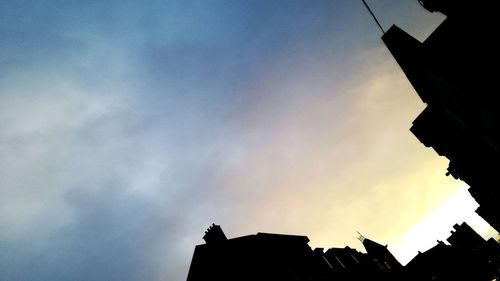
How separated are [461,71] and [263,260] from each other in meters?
15.8

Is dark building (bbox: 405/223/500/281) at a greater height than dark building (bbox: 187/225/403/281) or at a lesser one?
lesser

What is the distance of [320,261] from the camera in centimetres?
2277

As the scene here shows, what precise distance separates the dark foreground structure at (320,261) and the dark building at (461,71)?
42.1 ft

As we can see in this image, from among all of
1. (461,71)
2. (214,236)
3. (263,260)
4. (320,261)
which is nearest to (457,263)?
(320,261)

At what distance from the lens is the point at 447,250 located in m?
32.2

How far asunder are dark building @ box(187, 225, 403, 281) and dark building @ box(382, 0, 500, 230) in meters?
12.8

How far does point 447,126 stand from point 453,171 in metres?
6.66

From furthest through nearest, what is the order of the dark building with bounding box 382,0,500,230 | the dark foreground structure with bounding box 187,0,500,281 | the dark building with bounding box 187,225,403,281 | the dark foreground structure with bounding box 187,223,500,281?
the dark foreground structure with bounding box 187,223,500,281 → the dark building with bounding box 187,225,403,281 → the dark foreground structure with bounding box 187,0,500,281 → the dark building with bounding box 382,0,500,230

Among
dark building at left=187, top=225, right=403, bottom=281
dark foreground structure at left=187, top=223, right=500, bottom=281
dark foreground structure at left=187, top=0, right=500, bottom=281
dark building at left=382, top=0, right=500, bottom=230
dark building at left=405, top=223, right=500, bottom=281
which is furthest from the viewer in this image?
dark building at left=405, top=223, right=500, bottom=281

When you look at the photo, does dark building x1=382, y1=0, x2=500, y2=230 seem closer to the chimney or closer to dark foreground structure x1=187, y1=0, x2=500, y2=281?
dark foreground structure x1=187, y1=0, x2=500, y2=281

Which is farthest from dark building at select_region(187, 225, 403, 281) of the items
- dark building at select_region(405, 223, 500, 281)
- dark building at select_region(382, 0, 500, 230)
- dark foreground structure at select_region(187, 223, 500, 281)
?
dark building at select_region(382, 0, 500, 230)

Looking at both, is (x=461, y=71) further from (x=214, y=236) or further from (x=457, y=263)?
(x=457, y=263)

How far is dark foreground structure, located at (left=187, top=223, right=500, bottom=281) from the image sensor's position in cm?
1909

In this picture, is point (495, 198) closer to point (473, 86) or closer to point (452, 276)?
point (473, 86)
